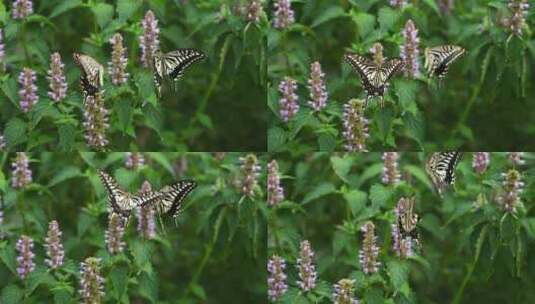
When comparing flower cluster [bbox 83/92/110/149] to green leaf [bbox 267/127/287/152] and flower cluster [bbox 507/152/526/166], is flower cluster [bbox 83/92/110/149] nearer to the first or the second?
green leaf [bbox 267/127/287/152]

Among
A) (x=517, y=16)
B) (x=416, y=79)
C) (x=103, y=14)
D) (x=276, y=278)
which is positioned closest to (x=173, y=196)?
(x=276, y=278)

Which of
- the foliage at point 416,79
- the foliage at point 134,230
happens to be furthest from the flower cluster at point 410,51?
the foliage at point 134,230

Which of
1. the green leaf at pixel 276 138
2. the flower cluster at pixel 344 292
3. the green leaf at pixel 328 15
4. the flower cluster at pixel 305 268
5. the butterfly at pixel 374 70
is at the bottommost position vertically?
the flower cluster at pixel 344 292

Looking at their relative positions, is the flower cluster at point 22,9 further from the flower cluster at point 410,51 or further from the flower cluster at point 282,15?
the flower cluster at point 410,51

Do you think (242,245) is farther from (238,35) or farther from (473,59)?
(473,59)

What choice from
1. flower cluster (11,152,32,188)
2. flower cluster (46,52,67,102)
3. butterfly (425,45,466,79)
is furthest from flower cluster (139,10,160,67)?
butterfly (425,45,466,79)

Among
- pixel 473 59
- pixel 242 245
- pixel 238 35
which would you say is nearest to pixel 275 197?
pixel 242 245

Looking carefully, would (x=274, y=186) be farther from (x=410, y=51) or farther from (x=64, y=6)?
(x=64, y=6)

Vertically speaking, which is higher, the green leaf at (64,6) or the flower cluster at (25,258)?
the green leaf at (64,6)
